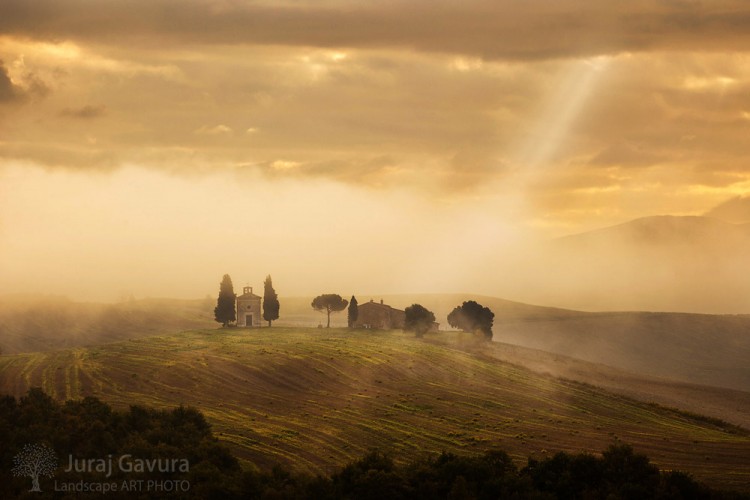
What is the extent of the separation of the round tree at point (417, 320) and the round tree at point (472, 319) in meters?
14.6

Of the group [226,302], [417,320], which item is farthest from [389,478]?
[226,302]

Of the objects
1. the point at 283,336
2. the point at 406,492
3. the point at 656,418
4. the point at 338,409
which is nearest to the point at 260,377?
the point at 338,409

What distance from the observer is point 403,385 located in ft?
349

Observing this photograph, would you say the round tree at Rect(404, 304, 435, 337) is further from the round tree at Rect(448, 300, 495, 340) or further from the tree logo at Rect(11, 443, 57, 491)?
the tree logo at Rect(11, 443, 57, 491)

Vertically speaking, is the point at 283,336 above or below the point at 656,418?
above

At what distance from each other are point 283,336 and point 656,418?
207 ft

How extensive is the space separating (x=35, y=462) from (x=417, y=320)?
98.7 meters

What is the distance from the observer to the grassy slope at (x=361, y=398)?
77.7 metres

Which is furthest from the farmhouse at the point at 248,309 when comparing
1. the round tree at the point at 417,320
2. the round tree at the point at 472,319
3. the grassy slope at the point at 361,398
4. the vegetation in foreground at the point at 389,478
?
the vegetation in foreground at the point at 389,478

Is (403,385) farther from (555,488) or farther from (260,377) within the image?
(555,488)

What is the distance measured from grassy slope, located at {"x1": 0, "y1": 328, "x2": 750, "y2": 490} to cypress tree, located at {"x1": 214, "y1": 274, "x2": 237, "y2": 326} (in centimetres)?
1571

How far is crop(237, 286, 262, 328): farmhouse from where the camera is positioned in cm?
15412

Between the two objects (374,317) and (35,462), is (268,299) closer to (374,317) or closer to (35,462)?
(374,317)

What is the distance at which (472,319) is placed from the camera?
164125mm
